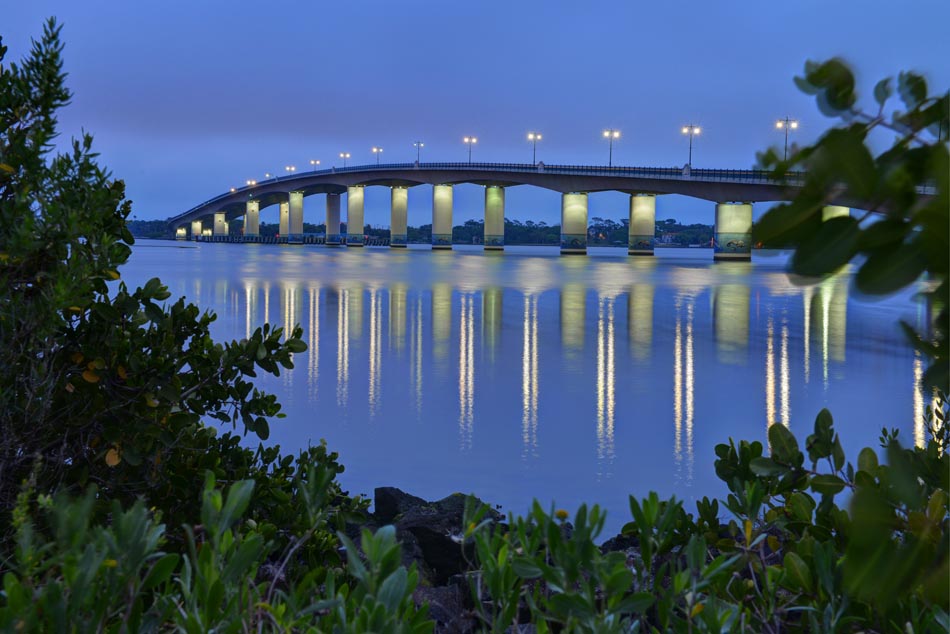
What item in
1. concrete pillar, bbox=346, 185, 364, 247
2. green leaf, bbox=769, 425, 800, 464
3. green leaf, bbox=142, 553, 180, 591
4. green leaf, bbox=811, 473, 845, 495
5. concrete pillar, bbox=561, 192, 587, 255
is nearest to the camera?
green leaf, bbox=142, 553, 180, 591

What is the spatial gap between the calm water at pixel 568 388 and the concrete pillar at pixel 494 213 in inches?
3273

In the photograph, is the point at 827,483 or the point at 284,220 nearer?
the point at 827,483

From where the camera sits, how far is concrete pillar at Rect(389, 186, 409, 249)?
128 meters

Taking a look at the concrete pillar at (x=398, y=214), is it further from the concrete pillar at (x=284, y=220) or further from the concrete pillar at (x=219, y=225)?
the concrete pillar at (x=219, y=225)

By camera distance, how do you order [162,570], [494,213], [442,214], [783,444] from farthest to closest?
[442,214] → [494,213] → [783,444] → [162,570]

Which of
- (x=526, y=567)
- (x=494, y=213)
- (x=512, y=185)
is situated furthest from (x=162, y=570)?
(x=494, y=213)

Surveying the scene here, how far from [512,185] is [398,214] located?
82.6ft

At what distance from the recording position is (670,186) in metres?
89.5

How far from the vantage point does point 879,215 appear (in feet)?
3.83

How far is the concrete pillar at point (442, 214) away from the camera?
117 meters

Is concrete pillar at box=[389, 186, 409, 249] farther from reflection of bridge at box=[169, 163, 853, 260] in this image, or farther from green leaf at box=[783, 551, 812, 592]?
green leaf at box=[783, 551, 812, 592]

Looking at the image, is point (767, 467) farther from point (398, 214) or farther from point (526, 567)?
point (398, 214)

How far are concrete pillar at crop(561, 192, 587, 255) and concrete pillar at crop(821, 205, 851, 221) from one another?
10160 cm

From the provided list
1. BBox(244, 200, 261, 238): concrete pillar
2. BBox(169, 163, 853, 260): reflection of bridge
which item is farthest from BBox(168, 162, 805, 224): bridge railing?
BBox(244, 200, 261, 238): concrete pillar
